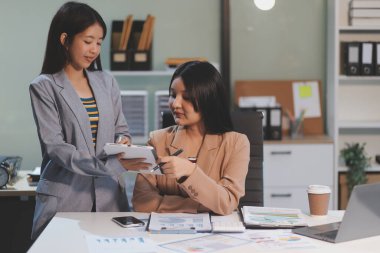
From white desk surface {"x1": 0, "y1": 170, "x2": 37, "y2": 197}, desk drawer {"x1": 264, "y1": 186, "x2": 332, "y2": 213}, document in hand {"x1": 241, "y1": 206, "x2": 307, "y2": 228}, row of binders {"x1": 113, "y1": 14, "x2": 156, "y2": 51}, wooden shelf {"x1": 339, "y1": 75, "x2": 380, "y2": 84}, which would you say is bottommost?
desk drawer {"x1": 264, "y1": 186, "x2": 332, "y2": 213}

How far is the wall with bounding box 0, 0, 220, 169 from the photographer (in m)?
4.71

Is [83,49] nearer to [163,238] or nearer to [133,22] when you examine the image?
[163,238]

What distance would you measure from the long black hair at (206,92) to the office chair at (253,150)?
0.28 m

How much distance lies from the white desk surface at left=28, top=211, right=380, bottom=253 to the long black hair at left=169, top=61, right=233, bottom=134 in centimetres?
44

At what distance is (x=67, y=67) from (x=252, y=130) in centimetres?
82

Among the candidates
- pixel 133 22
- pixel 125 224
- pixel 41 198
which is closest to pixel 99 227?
pixel 125 224

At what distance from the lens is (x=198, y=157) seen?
99.4 inches

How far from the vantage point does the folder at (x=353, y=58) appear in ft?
→ 15.3

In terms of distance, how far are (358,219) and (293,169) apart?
2468mm

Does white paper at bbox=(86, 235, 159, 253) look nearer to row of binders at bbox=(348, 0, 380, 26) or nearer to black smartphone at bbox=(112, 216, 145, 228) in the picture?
black smartphone at bbox=(112, 216, 145, 228)

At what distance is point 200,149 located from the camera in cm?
254

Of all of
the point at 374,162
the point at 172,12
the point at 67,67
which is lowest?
the point at 374,162

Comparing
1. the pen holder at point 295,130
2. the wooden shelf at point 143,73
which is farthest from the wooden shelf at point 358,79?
the wooden shelf at point 143,73

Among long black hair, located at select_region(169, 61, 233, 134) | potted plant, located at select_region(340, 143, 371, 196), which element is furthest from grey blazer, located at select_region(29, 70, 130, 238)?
potted plant, located at select_region(340, 143, 371, 196)
